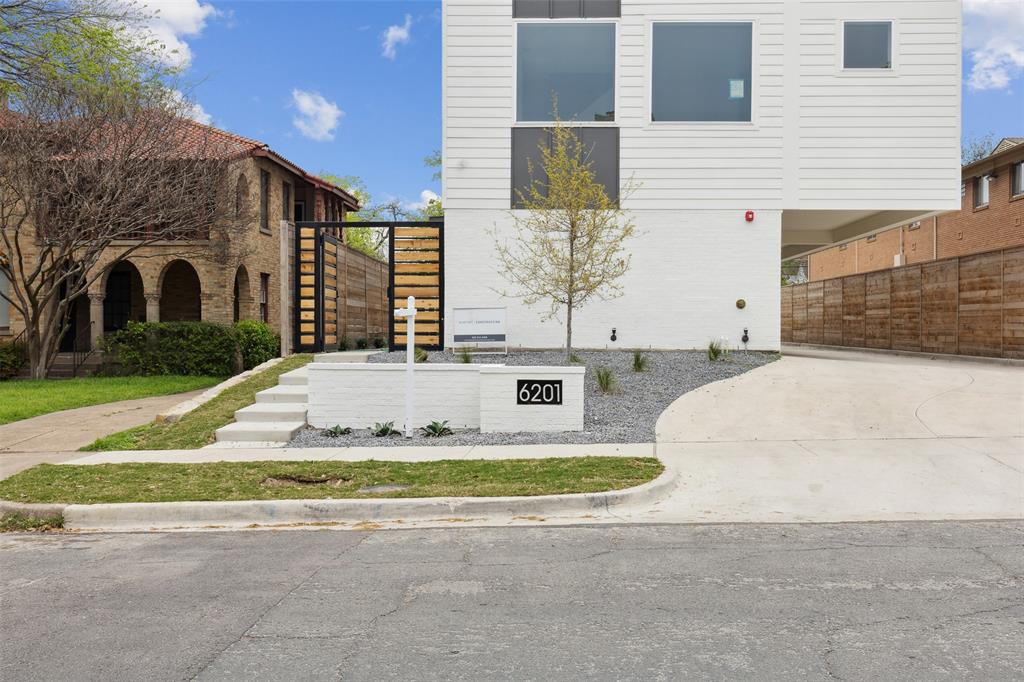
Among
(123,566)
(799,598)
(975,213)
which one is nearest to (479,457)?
(123,566)

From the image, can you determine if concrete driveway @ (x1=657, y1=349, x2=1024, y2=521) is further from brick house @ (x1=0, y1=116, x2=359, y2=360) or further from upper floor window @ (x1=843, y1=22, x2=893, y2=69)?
brick house @ (x1=0, y1=116, x2=359, y2=360)

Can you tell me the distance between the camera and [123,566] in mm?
5219

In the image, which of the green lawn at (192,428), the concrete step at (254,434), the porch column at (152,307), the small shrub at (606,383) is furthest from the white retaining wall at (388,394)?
the porch column at (152,307)

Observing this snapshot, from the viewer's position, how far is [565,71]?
14750 mm

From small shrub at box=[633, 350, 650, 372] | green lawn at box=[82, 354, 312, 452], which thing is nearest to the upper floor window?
small shrub at box=[633, 350, 650, 372]

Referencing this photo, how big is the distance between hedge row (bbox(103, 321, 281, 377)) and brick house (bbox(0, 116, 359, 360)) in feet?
5.06

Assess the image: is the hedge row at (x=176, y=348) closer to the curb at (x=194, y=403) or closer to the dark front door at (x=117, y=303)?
the dark front door at (x=117, y=303)

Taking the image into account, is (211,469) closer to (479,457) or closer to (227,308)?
(479,457)

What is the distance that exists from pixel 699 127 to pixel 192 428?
36.8 feet

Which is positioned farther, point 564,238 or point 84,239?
point 84,239

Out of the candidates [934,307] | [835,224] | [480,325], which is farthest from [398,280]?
[934,307]

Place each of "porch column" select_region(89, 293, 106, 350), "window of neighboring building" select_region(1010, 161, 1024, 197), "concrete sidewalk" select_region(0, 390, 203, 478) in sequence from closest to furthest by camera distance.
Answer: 1. "concrete sidewalk" select_region(0, 390, 203, 478)
2. "porch column" select_region(89, 293, 106, 350)
3. "window of neighboring building" select_region(1010, 161, 1024, 197)

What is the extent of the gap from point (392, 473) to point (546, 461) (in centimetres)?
180

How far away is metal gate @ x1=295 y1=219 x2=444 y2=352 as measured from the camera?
15.3 metres
